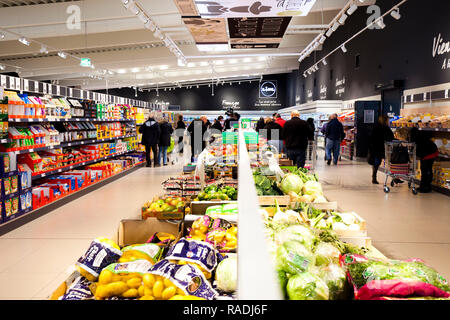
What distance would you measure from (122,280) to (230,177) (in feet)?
11.7

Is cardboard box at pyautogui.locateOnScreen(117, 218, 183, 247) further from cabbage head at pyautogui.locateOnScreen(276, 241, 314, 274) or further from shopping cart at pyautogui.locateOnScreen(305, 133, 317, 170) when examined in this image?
shopping cart at pyautogui.locateOnScreen(305, 133, 317, 170)

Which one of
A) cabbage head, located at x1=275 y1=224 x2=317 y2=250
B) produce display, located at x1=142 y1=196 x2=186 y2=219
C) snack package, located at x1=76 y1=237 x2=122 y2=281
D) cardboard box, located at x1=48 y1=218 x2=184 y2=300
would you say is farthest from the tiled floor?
cabbage head, located at x1=275 y1=224 x2=317 y2=250

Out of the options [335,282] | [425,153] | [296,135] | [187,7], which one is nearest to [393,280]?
[335,282]

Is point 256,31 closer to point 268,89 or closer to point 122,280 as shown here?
point 122,280

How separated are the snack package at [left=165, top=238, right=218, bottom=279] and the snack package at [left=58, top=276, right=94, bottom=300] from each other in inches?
16.9

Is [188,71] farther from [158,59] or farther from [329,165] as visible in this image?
[329,165]

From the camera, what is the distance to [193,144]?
40.1 ft

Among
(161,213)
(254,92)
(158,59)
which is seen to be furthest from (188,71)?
(161,213)

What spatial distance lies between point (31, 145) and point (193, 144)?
657 cm

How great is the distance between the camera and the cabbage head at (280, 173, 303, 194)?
13.2ft

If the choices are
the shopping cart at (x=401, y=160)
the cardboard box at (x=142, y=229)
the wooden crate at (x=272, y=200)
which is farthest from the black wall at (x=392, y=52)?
the cardboard box at (x=142, y=229)

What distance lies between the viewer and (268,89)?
3023 cm
